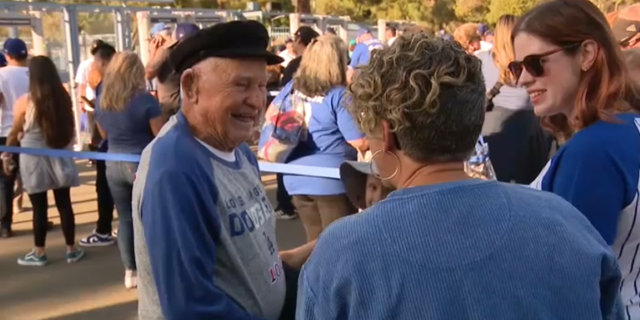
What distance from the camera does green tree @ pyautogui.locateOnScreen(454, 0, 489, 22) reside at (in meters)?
36.4

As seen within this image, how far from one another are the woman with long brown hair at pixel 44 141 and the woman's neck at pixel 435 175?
508cm

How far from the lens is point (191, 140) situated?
203 centimetres

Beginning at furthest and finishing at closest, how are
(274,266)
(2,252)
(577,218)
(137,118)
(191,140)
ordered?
(2,252) → (137,118) → (274,266) → (191,140) → (577,218)

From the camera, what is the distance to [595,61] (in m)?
1.84

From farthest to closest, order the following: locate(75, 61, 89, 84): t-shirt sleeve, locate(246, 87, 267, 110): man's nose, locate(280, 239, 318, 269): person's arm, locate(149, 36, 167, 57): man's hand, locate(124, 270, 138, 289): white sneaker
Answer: locate(75, 61, 89, 84): t-shirt sleeve < locate(149, 36, 167, 57): man's hand < locate(124, 270, 138, 289): white sneaker < locate(280, 239, 318, 269): person's arm < locate(246, 87, 267, 110): man's nose

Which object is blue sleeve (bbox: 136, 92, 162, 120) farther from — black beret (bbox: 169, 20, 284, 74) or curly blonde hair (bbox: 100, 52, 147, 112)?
black beret (bbox: 169, 20, 284, 74)

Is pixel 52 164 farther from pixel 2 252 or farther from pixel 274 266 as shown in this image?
pixel 274 266

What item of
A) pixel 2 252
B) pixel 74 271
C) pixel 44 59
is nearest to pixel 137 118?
pixel 44 59

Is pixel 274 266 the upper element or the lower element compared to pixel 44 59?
lower

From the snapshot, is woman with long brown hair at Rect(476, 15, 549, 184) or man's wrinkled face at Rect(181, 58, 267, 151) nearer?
man's wrinkled face at Rect(181, 58, 267, 151)

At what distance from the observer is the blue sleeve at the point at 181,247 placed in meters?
1.85

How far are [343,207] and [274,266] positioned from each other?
2.30m

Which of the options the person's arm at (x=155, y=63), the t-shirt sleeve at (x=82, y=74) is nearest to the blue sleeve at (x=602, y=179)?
the person's arm at (x=155, y=63)

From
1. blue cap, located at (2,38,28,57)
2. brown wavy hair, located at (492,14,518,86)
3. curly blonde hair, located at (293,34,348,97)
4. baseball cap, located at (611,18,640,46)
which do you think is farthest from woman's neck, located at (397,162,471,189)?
blue cap, located at (2,38,28,57)
